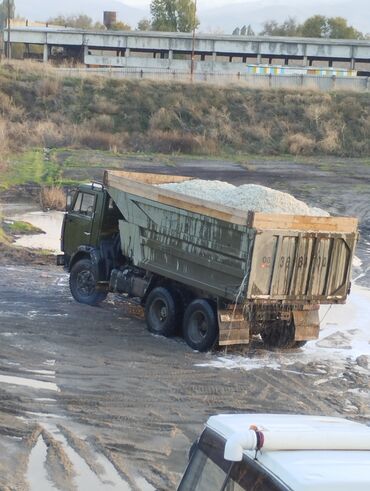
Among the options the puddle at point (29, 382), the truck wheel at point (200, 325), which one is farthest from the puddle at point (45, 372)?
the truck wheel at point (200, 325)

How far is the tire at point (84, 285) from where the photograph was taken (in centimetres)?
1758

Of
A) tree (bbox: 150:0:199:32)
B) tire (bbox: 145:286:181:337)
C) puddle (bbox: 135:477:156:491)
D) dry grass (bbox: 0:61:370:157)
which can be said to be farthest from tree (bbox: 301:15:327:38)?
puddle (bbox: 135:477:156:491)

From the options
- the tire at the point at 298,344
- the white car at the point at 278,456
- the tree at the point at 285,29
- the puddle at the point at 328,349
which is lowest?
the puddle at the point at 328,349

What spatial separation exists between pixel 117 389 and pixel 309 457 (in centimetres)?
831

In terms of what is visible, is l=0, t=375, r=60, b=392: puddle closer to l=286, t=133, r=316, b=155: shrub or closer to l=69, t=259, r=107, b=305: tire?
l=69, t=259, r=107, b=305: tire

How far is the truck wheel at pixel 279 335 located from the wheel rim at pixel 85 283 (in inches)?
144

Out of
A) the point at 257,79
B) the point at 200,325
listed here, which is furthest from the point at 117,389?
the point at 257,79

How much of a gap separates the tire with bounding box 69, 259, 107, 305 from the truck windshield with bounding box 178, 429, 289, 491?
12.6m

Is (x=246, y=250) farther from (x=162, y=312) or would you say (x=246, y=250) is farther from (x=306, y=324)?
(x=162, y=312)

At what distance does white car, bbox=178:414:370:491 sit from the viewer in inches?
161

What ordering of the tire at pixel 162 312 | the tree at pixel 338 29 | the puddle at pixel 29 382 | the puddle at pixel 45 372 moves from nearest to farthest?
the puddle at pixel 29 382
the puddle at pixel 45 372
the tire at pixel 162 312
the tree at pixel 338 29

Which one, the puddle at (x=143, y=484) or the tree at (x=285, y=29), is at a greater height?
the tree at (x=285, y=29)

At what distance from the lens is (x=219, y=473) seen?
4.68 m

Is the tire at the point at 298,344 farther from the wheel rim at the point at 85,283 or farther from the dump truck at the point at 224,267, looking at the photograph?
the wheel rim at the point at 85,283
